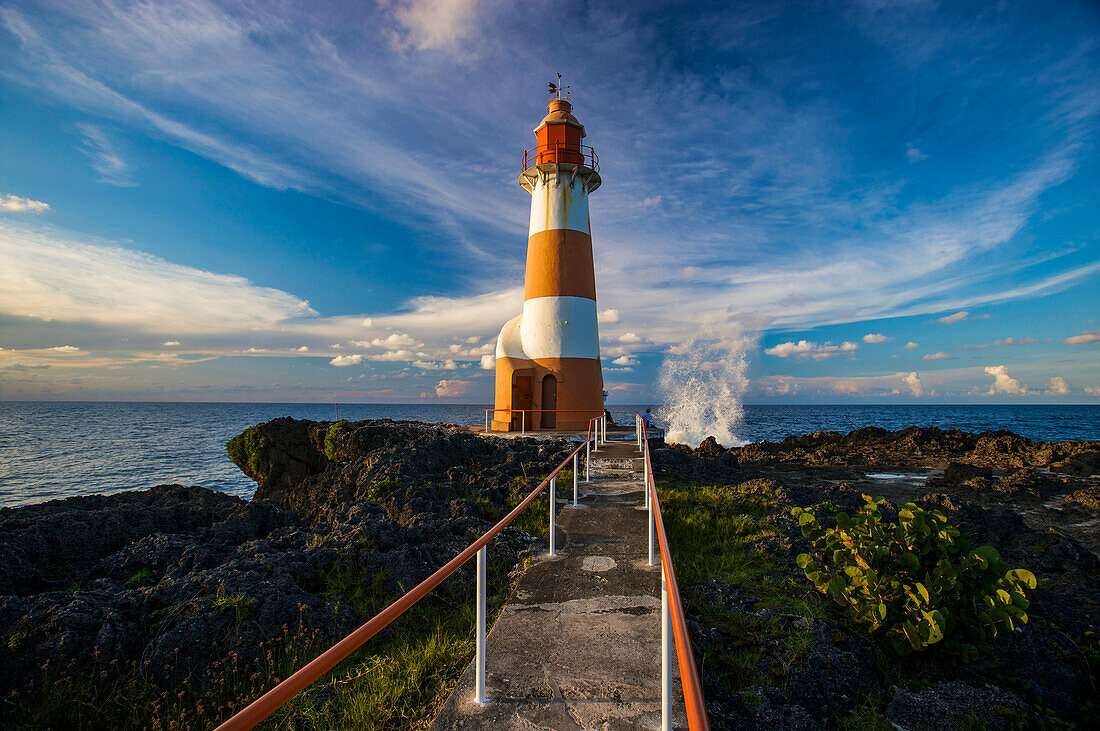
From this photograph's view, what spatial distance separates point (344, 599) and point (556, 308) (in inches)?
588

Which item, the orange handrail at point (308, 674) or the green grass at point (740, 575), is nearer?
the orange handrail at point (308, 674)

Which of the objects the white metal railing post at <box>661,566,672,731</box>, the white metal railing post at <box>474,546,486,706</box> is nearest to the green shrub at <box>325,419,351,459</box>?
the white metal railing post at <box>474,546,486,706</box>

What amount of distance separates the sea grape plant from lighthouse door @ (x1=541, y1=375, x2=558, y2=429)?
15133 mm

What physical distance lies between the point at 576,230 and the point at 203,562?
54.5ft

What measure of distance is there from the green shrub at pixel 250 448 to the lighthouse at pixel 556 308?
8266 millimetres

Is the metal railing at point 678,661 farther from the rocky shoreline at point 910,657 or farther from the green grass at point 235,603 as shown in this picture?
the green grass at point 235,603

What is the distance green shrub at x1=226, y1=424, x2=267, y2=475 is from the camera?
14398 millimetres

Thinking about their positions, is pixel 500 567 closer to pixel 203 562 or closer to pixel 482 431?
pixel 203 562

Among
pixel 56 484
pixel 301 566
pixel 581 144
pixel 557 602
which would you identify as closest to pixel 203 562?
pixel 301 566

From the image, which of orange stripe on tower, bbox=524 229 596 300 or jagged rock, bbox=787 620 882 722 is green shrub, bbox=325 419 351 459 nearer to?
orange stripe on tower, bbox=524 229 596 300

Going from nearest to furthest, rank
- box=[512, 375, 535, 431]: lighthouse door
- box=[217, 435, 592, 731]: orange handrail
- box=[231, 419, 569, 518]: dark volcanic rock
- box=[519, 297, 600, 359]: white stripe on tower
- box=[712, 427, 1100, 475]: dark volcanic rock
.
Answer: box=[217, 435, 592, 731]: orange handrail
box=[231, 419, 569, 518]: dark volcanic rock
box=[712, 427, 1100, 475]: dark volcanic rock
box=[519, 297, 600, 359]: white stripe on tower
box=[512, 375, 535, 431]: lighthouse door

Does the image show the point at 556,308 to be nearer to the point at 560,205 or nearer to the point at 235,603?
the point at 560,205

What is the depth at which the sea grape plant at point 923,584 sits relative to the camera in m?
3.69

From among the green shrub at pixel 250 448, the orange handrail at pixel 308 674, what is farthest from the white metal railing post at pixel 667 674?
the green shrub at pixel 250 448
